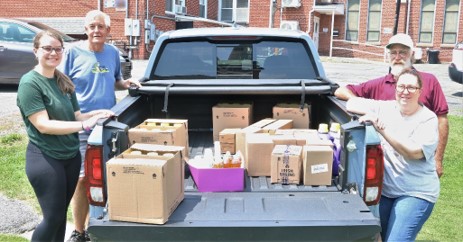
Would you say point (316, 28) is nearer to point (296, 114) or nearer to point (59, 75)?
point (296, 114)

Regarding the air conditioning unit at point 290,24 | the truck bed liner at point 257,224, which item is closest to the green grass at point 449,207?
the truck bed liner at point 257,224

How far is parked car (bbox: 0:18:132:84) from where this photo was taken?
1126cm

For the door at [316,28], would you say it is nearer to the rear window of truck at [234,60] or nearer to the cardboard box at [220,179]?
the rear window of truck at [234,60]

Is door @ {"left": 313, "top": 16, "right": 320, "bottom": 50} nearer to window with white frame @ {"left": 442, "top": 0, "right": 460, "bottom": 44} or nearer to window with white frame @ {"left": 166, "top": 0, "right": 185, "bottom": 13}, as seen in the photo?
window with white frame @ {"left": 442, "top": 0, "right": 460, "bottom": 44}

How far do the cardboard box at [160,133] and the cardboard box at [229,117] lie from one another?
627mm

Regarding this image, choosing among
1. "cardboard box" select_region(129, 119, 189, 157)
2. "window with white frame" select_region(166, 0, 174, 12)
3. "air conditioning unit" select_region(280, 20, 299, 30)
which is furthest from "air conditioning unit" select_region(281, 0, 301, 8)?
"cardboard box" select_region(129, 119, 189, 157)

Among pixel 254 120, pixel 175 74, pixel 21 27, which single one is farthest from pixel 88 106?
pixel 21 27

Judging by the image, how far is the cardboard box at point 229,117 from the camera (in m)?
4.30

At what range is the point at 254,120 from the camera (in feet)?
15.4

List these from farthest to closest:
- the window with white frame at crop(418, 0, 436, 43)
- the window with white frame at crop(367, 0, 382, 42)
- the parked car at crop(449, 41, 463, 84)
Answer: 1. the window with white frame at crop(367, 0, 382, 42)
2. the window with white frame at crop(418, 0, 436, 43)
3. the parked car at crop(449, 41, 463, 84)

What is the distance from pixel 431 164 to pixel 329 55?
90.7 feet

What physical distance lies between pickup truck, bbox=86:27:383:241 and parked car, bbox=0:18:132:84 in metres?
7.18

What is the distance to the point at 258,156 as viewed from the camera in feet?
11.5

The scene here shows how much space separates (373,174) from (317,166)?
44cm
